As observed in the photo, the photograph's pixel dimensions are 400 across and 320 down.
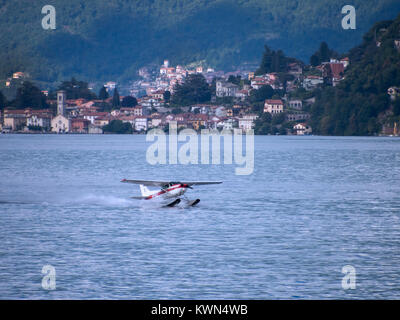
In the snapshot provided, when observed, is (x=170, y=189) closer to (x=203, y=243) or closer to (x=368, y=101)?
(x=203, y=243)

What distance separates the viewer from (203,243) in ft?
85.8

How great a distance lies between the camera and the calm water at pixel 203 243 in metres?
19.8

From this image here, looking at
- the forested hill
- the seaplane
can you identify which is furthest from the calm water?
the forested hill

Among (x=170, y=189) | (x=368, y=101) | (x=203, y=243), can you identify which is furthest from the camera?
(x=368, y=101)

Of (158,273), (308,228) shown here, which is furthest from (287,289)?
(308,228)

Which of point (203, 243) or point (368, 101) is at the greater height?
point (368, 101)

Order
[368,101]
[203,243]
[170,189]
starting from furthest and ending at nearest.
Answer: [368,101] → [170,189] → [203,243]

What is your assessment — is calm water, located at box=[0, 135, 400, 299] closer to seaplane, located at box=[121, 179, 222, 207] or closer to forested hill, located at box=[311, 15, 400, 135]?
seaplane, located at box=[121, 179, 222, 207]

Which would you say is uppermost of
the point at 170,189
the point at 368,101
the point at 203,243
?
the point at 368,101

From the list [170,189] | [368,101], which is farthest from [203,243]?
[368,101]

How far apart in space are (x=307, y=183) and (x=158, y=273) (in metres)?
34.3

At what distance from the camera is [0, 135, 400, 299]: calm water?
778 inches

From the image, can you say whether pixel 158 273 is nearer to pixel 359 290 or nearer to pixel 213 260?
pixel 213 260
